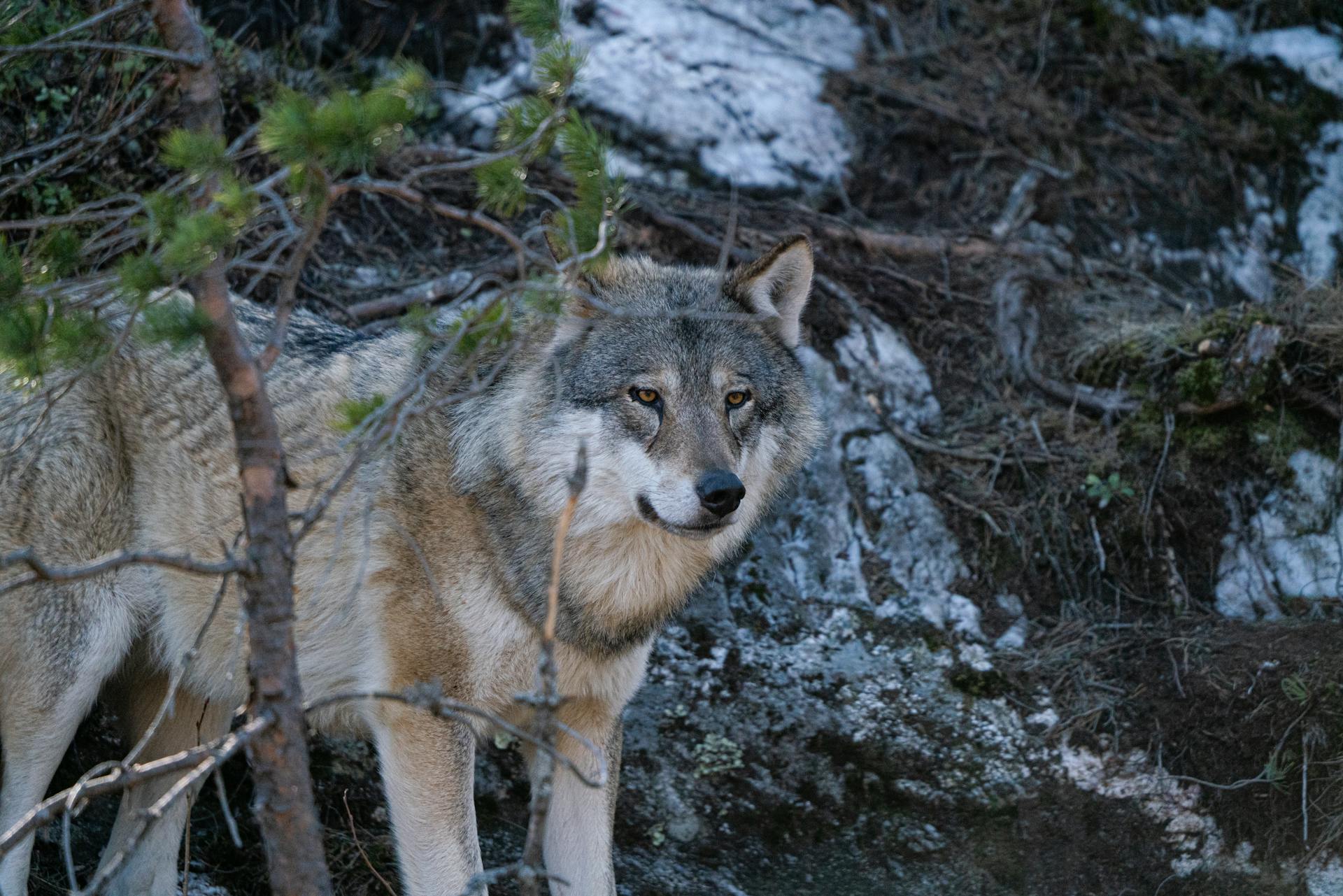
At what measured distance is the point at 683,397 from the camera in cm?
391

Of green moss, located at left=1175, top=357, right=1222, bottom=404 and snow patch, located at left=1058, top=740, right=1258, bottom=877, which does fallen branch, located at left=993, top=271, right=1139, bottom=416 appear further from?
snow patch, located at left=1058, top=740, right=1258, bottom=877

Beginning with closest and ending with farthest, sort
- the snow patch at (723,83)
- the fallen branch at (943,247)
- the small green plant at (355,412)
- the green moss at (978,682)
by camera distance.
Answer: the small green plant at (355,412), the green moss at (978,682), the fallen branch at (943,247), the snow patch at (723,83)

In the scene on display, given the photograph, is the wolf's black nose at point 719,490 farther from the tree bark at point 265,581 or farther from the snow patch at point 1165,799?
the snow patch at point 1165,799

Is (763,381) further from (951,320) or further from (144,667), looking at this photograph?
(951,320)

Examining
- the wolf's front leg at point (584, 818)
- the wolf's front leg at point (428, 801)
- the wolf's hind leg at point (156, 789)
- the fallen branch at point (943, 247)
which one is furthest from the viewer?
the fallen branch at point (943, 247)

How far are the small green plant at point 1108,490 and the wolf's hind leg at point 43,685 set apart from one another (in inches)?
178

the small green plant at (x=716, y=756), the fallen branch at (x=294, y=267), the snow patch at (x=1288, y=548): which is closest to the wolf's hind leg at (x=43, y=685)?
the fallen branch at (x=294, y=267)

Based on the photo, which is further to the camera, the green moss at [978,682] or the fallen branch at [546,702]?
the green moss at [978,682]

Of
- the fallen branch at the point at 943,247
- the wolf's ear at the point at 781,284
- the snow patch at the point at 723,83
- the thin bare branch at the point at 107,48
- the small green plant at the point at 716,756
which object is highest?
the thin bare branch at the point at 107,48

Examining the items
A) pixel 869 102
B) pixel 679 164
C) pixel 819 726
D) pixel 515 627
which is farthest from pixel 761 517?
pixel 869 102

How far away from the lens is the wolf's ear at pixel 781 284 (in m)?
4.24

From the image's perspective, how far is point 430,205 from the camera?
2.82m

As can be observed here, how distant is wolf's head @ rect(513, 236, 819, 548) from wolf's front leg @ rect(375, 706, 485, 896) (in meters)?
0.86

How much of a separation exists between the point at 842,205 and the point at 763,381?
3.75m
